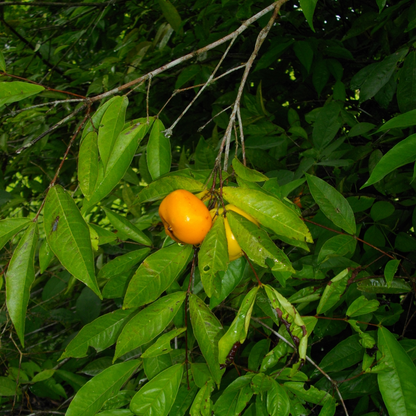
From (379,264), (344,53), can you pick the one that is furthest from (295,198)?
(344,53)

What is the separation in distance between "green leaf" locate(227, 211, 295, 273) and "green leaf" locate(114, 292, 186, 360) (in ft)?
0.70

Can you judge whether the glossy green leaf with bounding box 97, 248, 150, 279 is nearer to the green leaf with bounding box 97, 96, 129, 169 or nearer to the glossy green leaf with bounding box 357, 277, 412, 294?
the green leaf with bounding box 97, 96, 129, 169

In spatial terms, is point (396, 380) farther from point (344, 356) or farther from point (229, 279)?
point (229, 279)

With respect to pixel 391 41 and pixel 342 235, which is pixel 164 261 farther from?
pixel 391 41

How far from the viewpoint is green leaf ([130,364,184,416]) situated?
2.72ft

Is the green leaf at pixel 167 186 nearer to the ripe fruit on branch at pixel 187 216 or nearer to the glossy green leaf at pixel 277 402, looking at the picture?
the ripe fruit on branch at pixel 187 216

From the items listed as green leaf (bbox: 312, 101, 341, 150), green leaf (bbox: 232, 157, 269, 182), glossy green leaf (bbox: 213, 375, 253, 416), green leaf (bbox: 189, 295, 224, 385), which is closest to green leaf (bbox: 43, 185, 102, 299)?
green leaf (bbox: 189, 295, 224, 385)

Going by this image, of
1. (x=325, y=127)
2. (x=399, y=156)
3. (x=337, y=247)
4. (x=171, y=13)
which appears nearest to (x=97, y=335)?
(x=337, y=247)

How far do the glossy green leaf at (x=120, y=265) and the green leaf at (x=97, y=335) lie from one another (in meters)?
0.11

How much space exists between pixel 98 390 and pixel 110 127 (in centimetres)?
62

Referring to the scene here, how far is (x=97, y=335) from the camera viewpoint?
0.99 metres

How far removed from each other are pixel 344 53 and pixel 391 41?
271 mm

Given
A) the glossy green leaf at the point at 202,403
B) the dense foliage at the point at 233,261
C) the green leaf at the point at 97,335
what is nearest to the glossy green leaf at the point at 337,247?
the dense foliage at the point at 233,261

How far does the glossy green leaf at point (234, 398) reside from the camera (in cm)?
93
